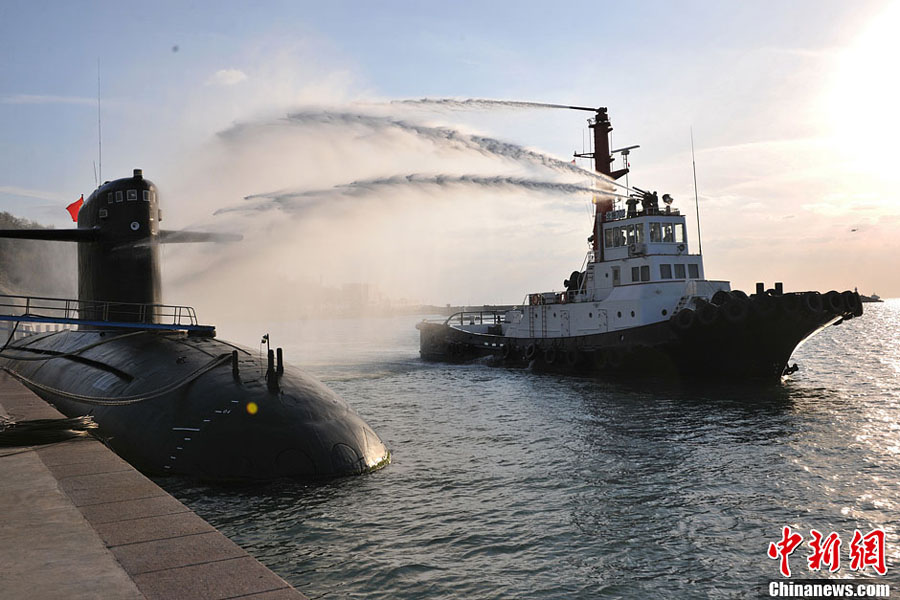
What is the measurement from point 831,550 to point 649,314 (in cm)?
2755

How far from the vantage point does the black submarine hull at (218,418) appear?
13.5 m

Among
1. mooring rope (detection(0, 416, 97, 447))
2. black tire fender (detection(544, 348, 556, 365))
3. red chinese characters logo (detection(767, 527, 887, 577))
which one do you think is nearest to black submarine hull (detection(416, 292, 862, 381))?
black tire fender (detection(544, 348, 556, 365))

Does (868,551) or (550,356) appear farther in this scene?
(550,356)

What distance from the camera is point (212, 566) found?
261 inches

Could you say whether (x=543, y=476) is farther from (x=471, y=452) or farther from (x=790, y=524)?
A: (x=790, y=524)

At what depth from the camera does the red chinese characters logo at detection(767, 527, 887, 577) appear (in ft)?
36.2

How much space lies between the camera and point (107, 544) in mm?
7168

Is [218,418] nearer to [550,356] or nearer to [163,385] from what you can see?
[163,385]

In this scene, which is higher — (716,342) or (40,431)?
(716,342)

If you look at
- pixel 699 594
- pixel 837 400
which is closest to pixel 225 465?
pixel 699 594

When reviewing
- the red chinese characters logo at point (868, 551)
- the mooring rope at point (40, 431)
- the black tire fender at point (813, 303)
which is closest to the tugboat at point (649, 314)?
the black tire fender at point (813, 303)

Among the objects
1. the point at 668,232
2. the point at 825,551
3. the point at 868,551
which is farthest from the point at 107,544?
the point at 668,232

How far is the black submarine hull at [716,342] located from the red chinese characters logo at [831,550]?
71.8 ft

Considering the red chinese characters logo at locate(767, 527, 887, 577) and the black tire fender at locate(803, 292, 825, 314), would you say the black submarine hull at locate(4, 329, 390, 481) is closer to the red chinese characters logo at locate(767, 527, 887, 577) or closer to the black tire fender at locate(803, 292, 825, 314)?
the red chinese characters logo at locate(767, 527, 887, 577)
